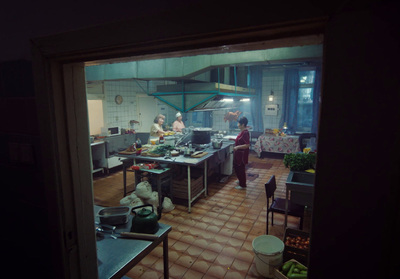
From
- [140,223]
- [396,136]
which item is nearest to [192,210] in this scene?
[140,223]

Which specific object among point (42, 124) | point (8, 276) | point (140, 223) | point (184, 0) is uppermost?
point (184, 0)

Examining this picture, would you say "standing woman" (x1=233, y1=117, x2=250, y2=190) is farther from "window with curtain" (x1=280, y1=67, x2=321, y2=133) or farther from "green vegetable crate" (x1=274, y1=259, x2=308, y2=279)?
"window with curtain" (x1=280, y1=67, x2=321, y2=133)

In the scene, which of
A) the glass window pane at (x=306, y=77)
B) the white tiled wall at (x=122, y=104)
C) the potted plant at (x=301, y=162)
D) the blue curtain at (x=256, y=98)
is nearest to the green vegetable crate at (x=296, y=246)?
the potted plant at (x=301, y=162)

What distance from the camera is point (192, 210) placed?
4824 millimetres

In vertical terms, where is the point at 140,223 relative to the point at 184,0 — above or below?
below

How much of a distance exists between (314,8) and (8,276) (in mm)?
2562

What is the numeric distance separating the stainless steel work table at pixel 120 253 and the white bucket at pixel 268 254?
1246 mm

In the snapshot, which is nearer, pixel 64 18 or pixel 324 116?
pixel 324 116

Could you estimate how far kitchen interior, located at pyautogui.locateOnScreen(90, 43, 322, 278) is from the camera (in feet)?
11.2

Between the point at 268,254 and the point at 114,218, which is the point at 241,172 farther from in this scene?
the point at 114,218

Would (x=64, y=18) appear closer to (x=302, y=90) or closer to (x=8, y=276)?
(x=8, y=276)

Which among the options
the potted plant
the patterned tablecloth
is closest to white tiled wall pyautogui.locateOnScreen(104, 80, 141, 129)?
the patterned tablecloth

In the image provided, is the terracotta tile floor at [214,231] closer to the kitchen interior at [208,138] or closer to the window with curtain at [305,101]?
the kitchen interior at [208,138]

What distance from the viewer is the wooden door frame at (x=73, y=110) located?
3.44 ft
